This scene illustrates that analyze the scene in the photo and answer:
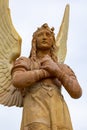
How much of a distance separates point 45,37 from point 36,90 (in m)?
1.09

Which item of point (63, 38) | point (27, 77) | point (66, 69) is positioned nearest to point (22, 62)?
point (27, 77)

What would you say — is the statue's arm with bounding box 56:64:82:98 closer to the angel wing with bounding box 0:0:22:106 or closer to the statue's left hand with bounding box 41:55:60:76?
the statue's left hand with bounding box 41:55:60:76

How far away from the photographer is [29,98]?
34.1ft

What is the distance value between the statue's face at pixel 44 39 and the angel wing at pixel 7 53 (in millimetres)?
696

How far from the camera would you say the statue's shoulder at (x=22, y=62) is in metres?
10.6

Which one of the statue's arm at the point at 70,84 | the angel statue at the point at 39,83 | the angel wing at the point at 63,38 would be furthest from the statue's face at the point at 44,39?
the angel wing at the point at 63,38

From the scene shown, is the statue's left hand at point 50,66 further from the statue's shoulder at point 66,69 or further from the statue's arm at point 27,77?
the statue's shoulder at point 66,69

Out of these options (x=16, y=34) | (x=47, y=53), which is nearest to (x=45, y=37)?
(x=47, y=53)

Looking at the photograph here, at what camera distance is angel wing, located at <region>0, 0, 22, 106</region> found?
11219 mm

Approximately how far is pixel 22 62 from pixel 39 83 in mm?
513

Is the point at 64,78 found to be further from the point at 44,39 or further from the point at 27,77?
the point at 44,39

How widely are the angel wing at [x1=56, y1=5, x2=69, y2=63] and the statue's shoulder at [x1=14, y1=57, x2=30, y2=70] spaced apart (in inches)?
59.9

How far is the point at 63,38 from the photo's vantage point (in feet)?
41.5

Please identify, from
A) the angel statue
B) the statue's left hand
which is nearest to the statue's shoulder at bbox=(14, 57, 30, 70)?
the angel statue
